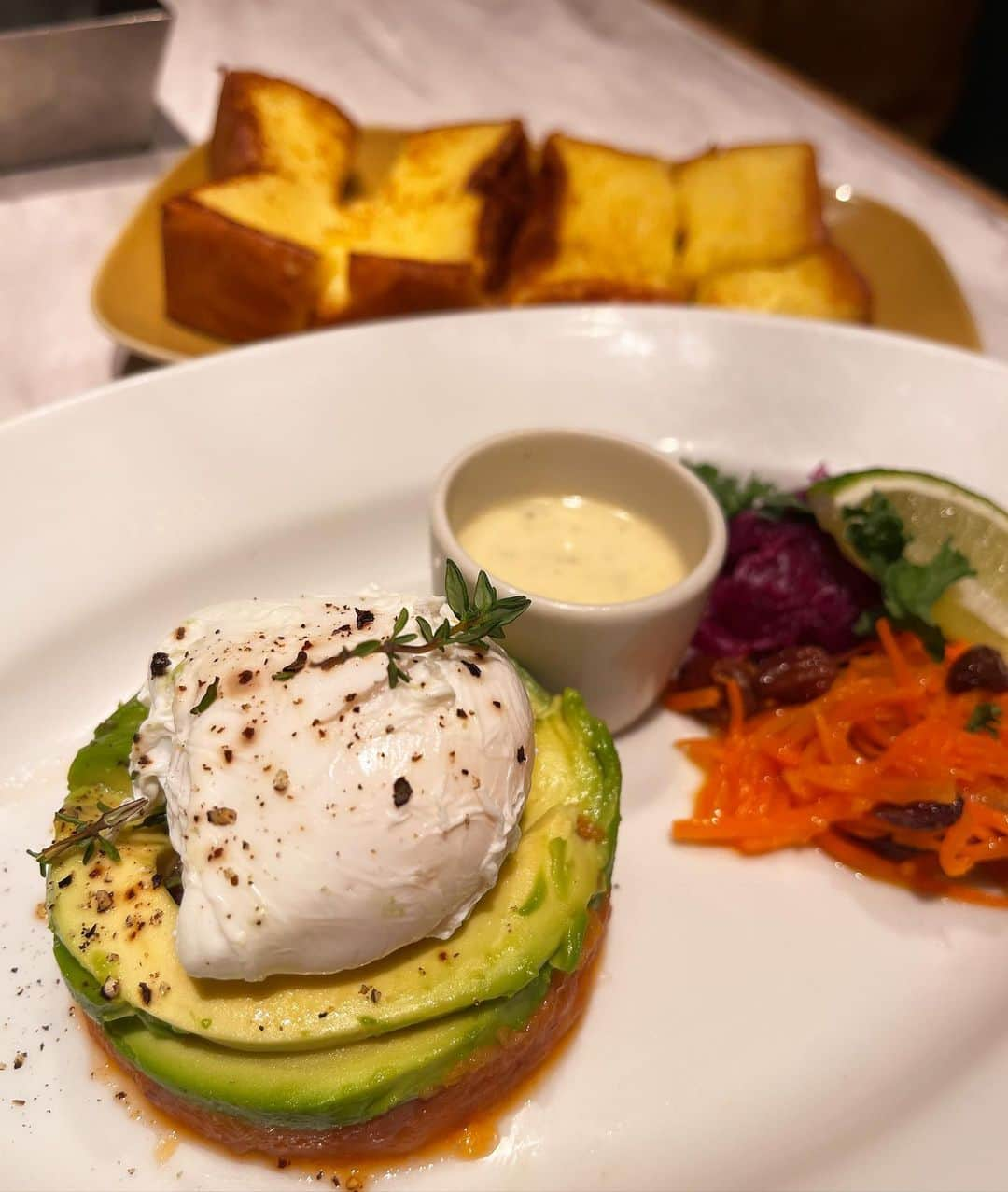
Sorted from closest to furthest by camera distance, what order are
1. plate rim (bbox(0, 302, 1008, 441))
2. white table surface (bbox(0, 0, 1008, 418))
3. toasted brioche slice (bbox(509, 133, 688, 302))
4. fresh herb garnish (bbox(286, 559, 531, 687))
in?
fresh herb garnish (bbox(286, 559, 531, 687)), plate rim (bbox(0, 302, 1008, 441)), toasted brioche slice (bbox(509, 133, 688, 302)), white table surface (bbox(0, 0, 1008, 418))

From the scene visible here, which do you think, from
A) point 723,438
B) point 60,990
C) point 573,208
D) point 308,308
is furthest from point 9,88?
point 60,990

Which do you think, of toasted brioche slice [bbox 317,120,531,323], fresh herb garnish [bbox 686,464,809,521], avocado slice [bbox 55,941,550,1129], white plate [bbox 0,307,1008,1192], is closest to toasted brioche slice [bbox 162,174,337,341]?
toasted brioche slice [bbox 317,120,531,323]

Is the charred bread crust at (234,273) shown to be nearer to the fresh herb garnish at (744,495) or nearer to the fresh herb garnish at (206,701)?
the fresh herb garnish at (744,495)

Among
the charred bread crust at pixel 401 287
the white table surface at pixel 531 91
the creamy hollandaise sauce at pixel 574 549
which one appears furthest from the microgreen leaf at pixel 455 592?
the white table surface at pixel 531 91

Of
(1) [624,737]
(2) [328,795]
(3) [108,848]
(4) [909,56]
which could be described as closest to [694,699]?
(1) [624,737]

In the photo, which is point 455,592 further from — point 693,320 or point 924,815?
point 693,320

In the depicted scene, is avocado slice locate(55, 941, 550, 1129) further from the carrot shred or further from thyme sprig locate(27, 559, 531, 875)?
the carrot shred
